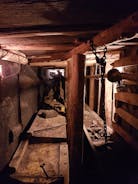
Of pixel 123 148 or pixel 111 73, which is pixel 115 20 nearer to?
pixel 111 73

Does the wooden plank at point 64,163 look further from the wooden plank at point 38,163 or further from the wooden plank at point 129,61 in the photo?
the wooden plank at point 129,61

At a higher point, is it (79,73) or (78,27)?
(78,27)

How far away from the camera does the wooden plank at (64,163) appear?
5934 millimetres

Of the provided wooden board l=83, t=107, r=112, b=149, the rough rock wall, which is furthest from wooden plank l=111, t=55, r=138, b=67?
the rough rock wall

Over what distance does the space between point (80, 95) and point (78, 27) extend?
1.95m

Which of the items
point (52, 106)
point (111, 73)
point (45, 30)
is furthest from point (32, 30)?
point (52, 106)

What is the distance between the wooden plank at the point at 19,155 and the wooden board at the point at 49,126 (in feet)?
2.26

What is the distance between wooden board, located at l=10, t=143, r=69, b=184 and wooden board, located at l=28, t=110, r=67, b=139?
1.85 ft

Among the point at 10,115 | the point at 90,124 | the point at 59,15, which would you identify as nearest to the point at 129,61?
the point at 59,15

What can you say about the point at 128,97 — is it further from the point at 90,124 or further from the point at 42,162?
the point at 90,124

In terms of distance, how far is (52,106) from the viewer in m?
13.1

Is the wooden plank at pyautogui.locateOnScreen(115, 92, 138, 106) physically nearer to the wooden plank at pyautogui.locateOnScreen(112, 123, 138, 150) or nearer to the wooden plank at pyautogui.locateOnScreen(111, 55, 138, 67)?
the wooden plank at pyautogui.locateOnScreen(111, 55, 138, 67)

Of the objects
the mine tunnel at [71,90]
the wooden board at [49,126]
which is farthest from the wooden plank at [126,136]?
the wooden board at [49,126]

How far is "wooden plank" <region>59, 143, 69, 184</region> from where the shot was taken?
5.93m
